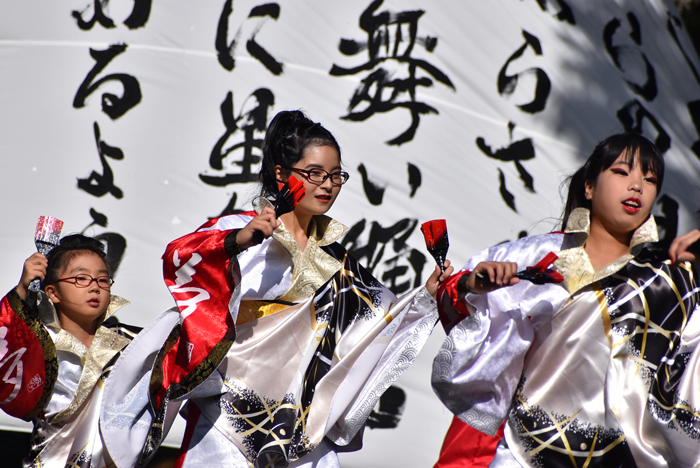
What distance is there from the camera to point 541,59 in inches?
147

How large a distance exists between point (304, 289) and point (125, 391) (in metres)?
0.68

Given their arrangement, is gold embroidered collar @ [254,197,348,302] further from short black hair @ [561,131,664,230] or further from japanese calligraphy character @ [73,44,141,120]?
japanese calligraphy character @ [73,44,141,120]

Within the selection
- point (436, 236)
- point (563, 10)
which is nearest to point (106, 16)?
point (563, 10)

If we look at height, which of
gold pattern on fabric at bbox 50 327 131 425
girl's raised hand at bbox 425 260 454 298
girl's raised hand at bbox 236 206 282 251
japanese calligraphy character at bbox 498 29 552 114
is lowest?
gold pattern on fabric at bbox 50 327 131 425

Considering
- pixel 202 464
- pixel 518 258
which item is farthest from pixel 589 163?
pixel 202 464

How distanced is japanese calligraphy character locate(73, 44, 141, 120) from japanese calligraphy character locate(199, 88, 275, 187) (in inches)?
19.7

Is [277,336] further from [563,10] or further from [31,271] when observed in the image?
[563,10]

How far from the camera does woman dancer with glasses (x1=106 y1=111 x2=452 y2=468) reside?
2131 millimetres

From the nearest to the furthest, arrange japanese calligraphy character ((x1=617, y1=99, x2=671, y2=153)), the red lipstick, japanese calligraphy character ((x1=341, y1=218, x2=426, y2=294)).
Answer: the red lipstick
japanese calligraphy character ((x1=341, y1=218, x2=426, y2=294))
japanese calligraphy character ((x1=617, y1=99, x2=671, y2=153))

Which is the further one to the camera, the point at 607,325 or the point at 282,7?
the point at 282,7

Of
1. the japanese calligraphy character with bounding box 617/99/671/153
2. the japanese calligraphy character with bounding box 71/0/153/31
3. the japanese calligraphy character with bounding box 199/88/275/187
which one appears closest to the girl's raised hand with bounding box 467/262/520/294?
the japanese calligraphy character with bounding box 199/88/275/187

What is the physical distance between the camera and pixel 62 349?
2557mm

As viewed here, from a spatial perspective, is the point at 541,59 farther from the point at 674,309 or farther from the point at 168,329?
the point at 168,329

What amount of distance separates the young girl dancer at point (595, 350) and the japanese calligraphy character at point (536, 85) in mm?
1639
